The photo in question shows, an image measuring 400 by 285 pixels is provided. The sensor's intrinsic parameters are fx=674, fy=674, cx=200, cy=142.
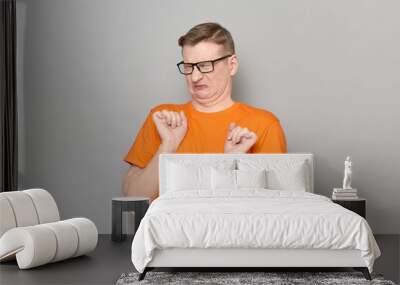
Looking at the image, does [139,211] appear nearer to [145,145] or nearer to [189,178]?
[189,178]

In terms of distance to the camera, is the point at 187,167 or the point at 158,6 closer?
the point at 187,167

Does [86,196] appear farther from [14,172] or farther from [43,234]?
[43,234]

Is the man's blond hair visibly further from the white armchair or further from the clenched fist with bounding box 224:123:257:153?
the white armchair

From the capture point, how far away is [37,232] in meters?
5.07

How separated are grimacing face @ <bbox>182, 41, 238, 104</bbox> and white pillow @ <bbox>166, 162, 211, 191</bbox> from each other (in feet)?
3.40

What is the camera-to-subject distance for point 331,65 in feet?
23.6

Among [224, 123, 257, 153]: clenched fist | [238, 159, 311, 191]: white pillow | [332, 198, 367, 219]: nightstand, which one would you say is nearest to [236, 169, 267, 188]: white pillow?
[238, 159, 311, 191]: white pillow

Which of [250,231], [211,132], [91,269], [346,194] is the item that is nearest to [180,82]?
[211,132]

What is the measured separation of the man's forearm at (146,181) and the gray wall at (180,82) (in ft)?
1.02

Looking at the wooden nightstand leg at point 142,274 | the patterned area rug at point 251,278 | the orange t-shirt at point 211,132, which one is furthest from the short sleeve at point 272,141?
the wooden nightstand leg at point 142,274

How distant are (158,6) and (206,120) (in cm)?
136

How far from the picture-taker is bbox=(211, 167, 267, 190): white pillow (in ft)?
19.6

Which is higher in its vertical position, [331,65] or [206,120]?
[331,65]

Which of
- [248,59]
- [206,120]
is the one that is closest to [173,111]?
[206,120]
